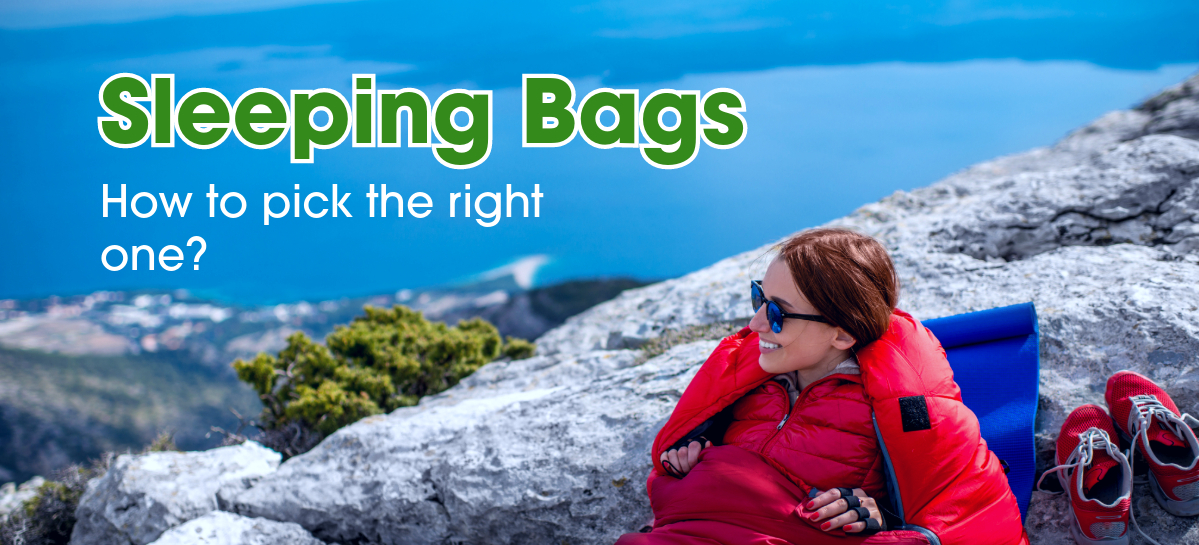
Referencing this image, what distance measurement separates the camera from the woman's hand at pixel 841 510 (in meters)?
2.23

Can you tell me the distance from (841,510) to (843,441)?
0.79 ft

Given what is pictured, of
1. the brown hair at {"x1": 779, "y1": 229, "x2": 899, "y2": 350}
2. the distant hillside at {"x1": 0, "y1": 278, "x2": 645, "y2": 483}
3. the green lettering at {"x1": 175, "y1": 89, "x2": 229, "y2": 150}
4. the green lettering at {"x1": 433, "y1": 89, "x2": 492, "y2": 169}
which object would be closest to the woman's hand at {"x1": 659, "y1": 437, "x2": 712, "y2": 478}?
the brown hair at {"x1": 779, "y1": 229, "x2": 899, "y2": 350}

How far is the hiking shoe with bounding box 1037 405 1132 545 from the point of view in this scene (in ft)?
8.48

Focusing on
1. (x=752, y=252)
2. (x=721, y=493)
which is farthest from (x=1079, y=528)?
(x=752, y=252)

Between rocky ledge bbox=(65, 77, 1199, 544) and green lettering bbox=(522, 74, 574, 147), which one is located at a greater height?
green lettering bbox=(522, 74, 574, 147)

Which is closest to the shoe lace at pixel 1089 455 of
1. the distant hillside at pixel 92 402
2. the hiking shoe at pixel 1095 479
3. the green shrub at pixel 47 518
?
the hiking shoe at pixel 1095 479

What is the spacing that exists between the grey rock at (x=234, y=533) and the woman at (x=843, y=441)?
2.62 meters

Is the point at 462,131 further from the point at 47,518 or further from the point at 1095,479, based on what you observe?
the point at 1095,479

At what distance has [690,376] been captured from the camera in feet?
13.4

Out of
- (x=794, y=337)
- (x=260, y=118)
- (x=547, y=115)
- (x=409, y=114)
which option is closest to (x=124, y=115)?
(x=260, y=118)

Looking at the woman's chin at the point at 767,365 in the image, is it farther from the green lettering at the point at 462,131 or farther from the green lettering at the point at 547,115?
the green lettering at the point at 462,131

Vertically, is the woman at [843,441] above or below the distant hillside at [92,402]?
above

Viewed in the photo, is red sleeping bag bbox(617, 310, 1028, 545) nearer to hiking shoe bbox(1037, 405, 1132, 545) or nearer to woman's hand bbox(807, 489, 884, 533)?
woman's hand bbox(807, 489, 884, 533)

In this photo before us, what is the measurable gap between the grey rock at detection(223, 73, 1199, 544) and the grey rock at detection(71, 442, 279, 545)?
398 millimetres
